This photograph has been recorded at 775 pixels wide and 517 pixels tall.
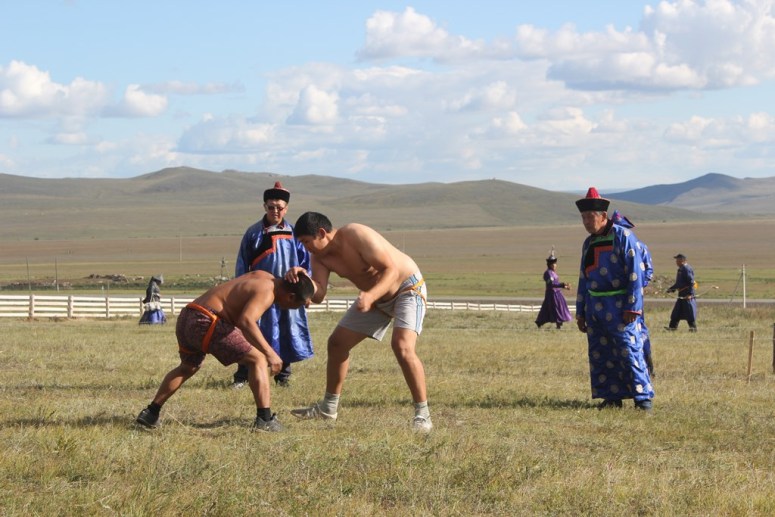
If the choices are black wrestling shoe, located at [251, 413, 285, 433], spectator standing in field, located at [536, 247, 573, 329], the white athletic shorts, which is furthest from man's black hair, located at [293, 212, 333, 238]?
spectator standing in field, located at [536, 247, 573, 329]

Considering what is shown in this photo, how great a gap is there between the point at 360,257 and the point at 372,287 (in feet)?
0.82

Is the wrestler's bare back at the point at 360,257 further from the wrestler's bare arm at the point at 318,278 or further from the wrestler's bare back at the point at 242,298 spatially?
the wrestler's bare back at the point at 242,298

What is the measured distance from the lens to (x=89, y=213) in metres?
178

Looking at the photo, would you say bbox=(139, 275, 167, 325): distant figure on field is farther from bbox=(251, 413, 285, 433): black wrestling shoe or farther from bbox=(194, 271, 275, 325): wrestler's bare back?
bbox=(251, 413, 285, 433): black wrestling shoe

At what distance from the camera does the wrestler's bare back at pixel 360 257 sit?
8.45m

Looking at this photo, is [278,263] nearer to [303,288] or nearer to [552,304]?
[303,288]

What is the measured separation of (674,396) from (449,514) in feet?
18.9

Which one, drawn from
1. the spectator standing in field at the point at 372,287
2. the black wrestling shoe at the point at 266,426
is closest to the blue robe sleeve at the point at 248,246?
the spectator standing in field at the point at 372,287

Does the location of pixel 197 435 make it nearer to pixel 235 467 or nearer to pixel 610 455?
pixel 235 467

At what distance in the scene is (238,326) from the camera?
8.20 metres

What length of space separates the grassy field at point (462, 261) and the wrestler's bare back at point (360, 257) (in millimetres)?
33210

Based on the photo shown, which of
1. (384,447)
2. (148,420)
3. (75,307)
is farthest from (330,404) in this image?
(75,307)

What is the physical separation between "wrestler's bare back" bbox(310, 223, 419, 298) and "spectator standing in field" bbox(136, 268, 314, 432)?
453 millimetres

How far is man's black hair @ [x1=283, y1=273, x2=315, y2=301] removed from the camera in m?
8.09
